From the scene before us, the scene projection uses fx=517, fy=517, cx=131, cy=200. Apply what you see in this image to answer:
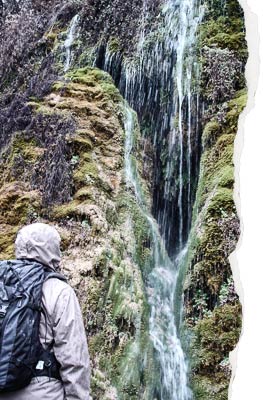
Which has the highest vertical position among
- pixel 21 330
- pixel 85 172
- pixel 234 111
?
pixel 234 111

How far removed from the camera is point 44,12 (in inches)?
216

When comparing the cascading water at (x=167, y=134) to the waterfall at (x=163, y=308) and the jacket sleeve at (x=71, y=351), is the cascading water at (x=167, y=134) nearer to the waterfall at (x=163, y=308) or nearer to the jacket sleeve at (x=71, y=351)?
the waterfall at (x=163, y=308)

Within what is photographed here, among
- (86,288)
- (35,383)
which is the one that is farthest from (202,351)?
(35,383)

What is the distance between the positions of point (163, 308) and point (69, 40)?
2.92m

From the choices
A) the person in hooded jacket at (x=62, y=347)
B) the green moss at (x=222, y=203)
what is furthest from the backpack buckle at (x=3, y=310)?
the green moss at (x=222, y=203)

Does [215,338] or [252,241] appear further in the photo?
[215,338]

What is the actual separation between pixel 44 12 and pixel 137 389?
397 centimetres

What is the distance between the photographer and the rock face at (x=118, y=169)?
135 inches

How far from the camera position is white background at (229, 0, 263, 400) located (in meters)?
2.30

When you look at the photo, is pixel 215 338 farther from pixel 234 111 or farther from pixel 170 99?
pixel 170 99

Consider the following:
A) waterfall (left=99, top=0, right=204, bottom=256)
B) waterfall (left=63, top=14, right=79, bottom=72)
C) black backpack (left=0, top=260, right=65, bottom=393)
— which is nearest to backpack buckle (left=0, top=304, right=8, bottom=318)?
black backpack (left=0, top=260, right=65, bottom=393)

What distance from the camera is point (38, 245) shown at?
2016 millimetres

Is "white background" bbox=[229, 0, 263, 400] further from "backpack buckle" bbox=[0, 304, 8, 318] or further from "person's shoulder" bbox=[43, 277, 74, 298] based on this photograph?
"backpack buckle" bbox=[0, 304, 8, 318]

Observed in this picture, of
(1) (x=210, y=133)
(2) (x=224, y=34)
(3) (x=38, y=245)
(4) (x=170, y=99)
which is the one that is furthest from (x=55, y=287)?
(2) (x=224, y=34)
